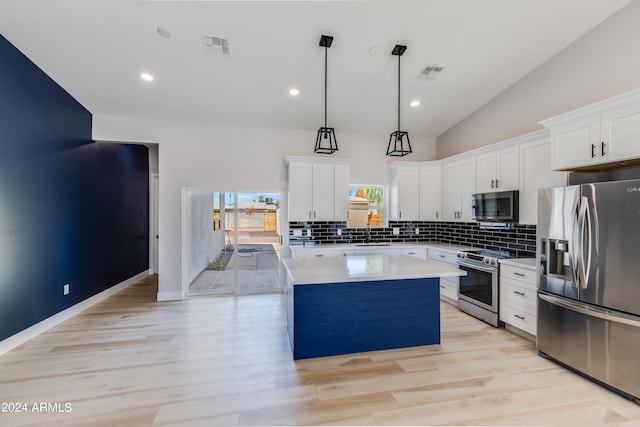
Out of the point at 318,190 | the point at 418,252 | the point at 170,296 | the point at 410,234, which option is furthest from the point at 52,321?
the point at 410,234

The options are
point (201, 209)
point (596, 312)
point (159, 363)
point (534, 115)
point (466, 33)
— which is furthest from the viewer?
point (201, 209)

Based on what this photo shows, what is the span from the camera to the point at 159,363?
2.61 m

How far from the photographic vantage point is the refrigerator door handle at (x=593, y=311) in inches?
82.7

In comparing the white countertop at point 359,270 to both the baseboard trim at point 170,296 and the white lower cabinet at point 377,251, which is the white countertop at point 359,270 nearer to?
the white lower cabinet at point 377,251

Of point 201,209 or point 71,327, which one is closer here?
point 71,327

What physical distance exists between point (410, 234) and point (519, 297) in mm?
2362

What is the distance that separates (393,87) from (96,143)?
15.9 ft

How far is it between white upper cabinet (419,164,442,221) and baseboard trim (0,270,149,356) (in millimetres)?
5622

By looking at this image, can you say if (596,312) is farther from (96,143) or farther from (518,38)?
(96,143)

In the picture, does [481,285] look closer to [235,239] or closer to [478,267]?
[478,267]

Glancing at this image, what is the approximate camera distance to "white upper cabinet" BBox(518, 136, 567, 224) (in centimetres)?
316

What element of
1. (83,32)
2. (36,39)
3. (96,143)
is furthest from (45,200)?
(83,32)

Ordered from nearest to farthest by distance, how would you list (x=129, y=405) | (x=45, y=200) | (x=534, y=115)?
(x=129, y=405)
(x=45, y=200)
(x=534, y=115)

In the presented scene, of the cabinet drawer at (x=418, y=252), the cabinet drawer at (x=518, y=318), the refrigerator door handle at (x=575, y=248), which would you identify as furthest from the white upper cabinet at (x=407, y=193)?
the refrigerator door handle at (x=575, y=248)
